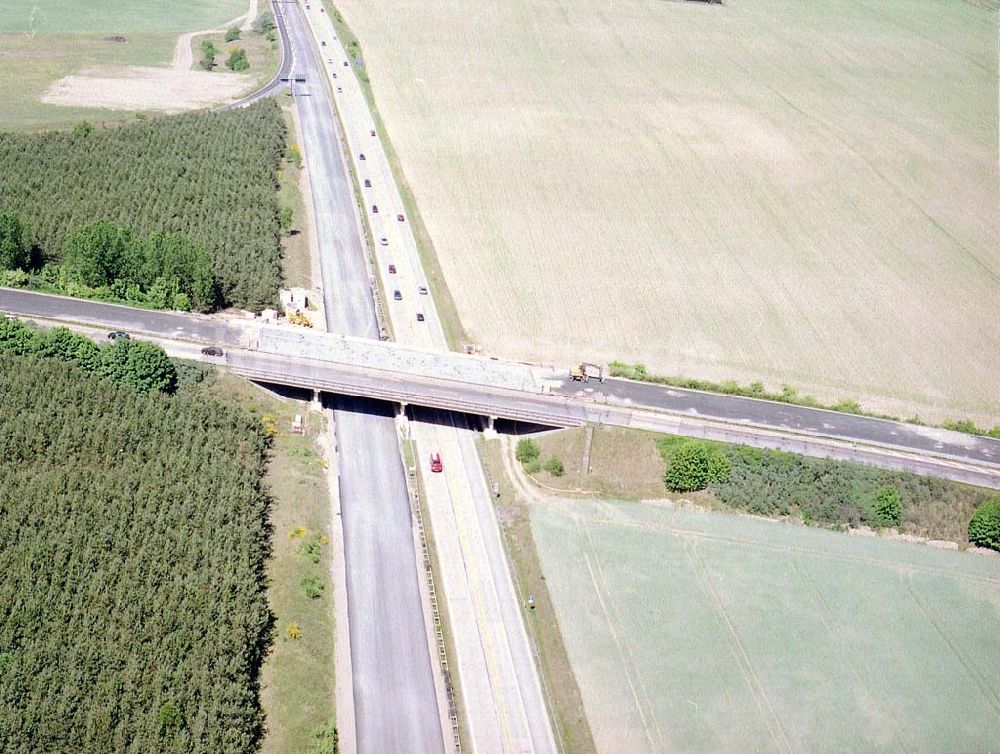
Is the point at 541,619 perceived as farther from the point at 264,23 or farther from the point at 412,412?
the point at 264,23

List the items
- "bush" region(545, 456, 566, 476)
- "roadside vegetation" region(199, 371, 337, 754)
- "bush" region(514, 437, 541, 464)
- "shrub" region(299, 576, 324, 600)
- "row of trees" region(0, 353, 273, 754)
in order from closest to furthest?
"row of trees" region(0, 353, 273, 754), "roadside vegetation" region(199, 371, 337, 754), "shrub" region(299, 576, 324, 600), "bush" region(545, 456, 566, 476), "bush" region(514, 437, 541, 464)

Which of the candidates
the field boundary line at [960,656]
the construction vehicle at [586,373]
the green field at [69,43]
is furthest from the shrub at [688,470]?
the green field at [69,43]

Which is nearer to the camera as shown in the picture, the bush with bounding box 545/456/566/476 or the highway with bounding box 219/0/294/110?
the bush with bounding box 545/456/566/476

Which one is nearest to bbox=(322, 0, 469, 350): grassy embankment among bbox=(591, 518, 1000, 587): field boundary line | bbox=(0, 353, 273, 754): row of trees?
bbox=(0, 353, 273, 754): row of trees

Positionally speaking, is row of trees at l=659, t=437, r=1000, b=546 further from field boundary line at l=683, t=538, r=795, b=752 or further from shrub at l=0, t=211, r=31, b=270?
shrub at l=0, t=211, r=31, b=270

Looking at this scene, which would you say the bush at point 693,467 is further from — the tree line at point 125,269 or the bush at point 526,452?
the tree line at point 125,269

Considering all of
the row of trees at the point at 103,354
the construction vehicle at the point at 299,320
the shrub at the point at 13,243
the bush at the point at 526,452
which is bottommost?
the bush at the point at 526,452

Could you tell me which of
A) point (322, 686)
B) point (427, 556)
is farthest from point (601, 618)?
point (322, 686)
